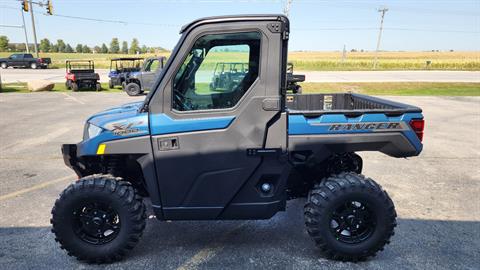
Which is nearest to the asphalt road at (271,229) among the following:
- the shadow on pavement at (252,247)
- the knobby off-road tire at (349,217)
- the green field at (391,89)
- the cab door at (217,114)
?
the shadow on pavement at (252,247)

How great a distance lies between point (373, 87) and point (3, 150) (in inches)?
782

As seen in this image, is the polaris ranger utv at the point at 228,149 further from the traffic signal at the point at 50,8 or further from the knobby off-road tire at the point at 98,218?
the traffic signal at the point at 50,8

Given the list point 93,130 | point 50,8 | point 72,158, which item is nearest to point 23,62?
point 50,8

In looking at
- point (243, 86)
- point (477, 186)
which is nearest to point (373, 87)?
point (477, 186)

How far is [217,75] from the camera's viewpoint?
3.19 metres

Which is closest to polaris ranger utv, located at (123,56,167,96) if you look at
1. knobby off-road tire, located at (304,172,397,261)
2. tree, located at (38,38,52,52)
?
knobby off-road tire, located at (304,172,397,261)

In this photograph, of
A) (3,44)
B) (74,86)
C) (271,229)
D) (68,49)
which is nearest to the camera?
(271,229)

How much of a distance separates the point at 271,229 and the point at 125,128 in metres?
2.02

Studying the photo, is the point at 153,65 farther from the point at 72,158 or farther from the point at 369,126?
the point at 369,126

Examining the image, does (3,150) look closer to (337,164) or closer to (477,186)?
(337,164)

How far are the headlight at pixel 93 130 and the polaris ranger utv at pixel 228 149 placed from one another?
0.02 meters

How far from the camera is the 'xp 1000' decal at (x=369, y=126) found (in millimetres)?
3314

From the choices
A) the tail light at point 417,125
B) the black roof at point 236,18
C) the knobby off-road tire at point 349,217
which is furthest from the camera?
the tail light at point 417,125

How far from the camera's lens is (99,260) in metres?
3.34
